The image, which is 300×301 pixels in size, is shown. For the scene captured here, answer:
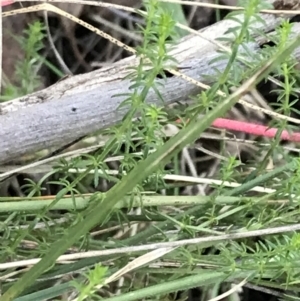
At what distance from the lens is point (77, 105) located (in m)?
0.75

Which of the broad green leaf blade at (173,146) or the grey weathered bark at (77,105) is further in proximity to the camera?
the grey weathered bark at (77,105)

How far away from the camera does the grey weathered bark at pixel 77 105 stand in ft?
2.43

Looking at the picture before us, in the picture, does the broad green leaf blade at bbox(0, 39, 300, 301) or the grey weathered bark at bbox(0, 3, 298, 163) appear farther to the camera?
the grey weathered bark at bbox(0, 3, 298, 163)

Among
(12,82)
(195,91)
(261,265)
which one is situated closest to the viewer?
(261,265)

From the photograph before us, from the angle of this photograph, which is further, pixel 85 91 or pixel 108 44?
pixel 108 44

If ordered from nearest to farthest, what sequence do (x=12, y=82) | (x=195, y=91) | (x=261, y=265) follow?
(x=261, y=265)
(x=195, y=91)
(x=12, y=82)

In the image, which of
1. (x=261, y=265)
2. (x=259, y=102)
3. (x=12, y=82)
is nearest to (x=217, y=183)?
(x=261, y=265)

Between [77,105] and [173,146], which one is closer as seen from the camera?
[173,146]

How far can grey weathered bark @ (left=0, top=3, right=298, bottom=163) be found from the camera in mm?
739

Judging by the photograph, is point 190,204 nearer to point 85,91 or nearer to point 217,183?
point 217,183

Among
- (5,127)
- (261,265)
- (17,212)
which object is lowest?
(261,265)

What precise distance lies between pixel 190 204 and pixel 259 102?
44 centimetres

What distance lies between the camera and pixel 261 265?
0.70 metres

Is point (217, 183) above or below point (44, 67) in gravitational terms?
below
